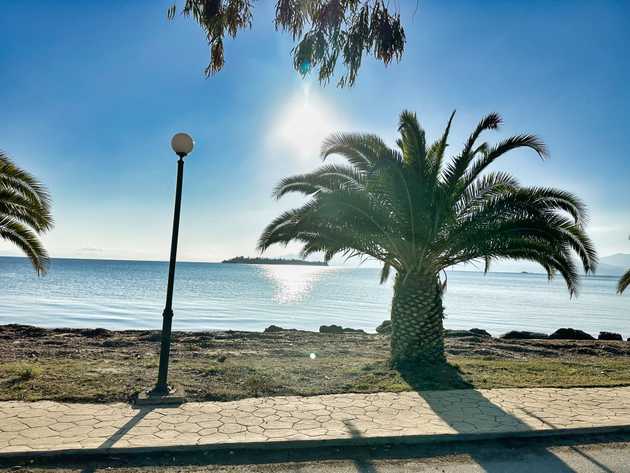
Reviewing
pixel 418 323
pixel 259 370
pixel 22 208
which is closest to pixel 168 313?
pixel 259 370

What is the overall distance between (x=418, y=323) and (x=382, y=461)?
4.70m

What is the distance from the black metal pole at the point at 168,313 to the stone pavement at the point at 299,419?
0.62m

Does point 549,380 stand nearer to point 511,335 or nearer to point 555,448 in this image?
point 555,448

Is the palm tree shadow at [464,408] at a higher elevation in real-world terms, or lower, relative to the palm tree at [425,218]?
lower

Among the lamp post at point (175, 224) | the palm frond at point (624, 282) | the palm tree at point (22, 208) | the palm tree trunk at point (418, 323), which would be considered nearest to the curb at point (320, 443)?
the lamp post at point (175, 224)

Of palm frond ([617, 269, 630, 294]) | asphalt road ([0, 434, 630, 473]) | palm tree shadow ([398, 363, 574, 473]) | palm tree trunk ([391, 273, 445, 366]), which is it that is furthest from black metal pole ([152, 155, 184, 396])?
palm frond ([617, 269, 630, 294])

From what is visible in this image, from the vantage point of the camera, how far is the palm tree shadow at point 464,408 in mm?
4645

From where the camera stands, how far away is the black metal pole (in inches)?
252

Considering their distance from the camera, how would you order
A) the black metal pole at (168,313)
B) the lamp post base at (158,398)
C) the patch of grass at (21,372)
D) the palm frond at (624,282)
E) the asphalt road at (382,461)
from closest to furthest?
the asphalt road at (382,461)
the lamp post base at (158,398)
the black metal pole at (168,313)
the patch of grass at (21,372)
the palm frond at (624,282)

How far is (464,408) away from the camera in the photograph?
20.2 feet

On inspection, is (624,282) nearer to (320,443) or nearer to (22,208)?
(320,443)

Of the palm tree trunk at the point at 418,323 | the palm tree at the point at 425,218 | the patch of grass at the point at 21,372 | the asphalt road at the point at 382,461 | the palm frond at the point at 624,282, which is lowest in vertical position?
the asphalt road at the point at 382,461

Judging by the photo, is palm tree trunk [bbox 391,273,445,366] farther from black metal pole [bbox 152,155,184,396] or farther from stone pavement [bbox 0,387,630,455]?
black metal pole [bbox 152,155,184,396]

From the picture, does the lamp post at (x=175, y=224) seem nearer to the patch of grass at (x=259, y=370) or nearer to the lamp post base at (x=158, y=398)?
the lamp post base at (x=158, y=398)
